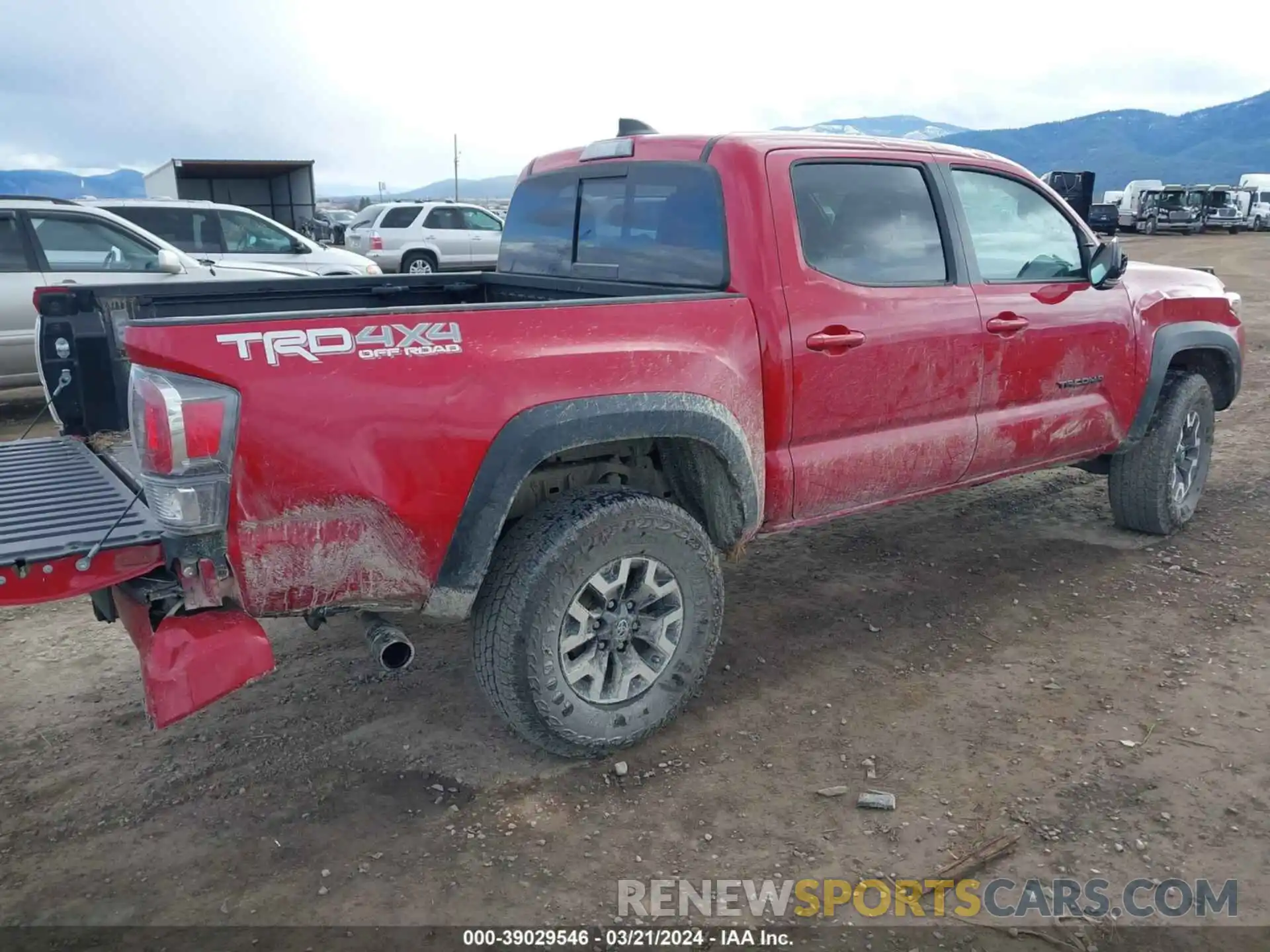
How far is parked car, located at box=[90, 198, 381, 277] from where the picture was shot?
10.8 metres

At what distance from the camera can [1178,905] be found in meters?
2.55

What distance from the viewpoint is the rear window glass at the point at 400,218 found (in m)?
18.4

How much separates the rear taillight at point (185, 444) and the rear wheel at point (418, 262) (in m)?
16.6

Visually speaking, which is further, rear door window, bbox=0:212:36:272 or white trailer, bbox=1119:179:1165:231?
white trailer, bbox=1119:179:1165:231

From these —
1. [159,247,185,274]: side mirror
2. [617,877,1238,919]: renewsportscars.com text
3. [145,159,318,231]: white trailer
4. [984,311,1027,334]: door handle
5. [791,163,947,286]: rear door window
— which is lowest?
[617,877,1238,919]: renewsportscars.com text

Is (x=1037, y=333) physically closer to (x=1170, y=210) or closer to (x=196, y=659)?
(x=196, y=659)

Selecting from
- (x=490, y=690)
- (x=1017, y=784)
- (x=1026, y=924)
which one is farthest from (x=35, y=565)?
(x=1017, y=784)

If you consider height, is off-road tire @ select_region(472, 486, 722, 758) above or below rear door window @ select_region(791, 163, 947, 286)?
below

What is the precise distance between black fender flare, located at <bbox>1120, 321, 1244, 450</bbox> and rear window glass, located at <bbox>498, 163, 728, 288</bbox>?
2.61 metres

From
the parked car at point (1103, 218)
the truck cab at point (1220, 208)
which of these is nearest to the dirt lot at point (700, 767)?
the parked car at point (1103, 218)

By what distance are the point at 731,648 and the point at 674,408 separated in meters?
1.35

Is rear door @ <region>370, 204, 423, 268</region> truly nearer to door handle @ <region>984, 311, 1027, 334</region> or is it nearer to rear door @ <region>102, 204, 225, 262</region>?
rear door @ <region>102, 204, 225, 262</region>

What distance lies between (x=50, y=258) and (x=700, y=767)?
736cm

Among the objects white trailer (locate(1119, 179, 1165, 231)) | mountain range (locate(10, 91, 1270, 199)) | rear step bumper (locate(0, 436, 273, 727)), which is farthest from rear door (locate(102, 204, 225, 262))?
mountain range (locate(10, 91, 1270, 199))
